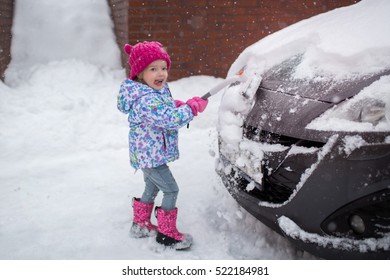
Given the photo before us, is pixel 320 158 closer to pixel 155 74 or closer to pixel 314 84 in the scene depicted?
pixel 314 84

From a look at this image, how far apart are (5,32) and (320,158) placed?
552cm

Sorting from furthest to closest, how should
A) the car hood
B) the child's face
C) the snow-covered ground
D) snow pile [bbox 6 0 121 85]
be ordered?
snow pile [bbox 6 0 121 85]
the snow-covered ground
the child's face
the car hood

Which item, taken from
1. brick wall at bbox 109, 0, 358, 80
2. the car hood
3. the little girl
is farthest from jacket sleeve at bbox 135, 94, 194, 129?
brick wall at bbox 109, 0, 358, 80

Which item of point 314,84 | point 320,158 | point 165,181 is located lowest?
point 165,181

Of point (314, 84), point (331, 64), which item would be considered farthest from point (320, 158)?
point (331, 64)

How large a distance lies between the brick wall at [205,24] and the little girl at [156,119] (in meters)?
3.05

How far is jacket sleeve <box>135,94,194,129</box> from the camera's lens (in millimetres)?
2219

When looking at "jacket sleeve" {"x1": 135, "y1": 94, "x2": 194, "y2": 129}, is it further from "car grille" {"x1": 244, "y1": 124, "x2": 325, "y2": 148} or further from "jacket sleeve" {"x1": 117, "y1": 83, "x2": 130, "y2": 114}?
"car grille" {"x1": 244, "y1": 124, "x2": 325, "y2": 148}

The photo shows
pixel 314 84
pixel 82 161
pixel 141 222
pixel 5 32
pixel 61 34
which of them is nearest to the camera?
pixel 314 84

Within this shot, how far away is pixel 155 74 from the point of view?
232cm

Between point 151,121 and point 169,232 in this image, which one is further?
point 169,232

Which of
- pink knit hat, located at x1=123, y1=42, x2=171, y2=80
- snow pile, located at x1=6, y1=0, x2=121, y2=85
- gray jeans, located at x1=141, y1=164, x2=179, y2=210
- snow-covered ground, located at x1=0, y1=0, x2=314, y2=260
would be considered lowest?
snow-covered ground, located at x1=0, y1=0, x2=314, y2=260

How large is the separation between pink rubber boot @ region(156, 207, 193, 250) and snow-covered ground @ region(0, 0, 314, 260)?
0.06m

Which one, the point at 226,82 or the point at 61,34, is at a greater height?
the point at 226,82
